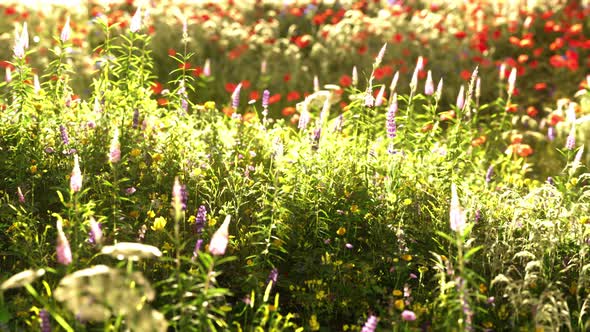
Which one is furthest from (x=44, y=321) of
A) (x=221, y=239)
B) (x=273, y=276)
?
(x=273, y=276)

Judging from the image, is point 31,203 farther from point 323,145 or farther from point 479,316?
point 479,316

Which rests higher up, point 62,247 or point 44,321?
point 62,247

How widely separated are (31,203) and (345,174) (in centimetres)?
176

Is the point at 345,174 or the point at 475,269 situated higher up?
the point at 345,174

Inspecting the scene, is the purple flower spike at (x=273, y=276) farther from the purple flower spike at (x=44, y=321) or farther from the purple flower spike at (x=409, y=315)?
the purple flower spike at (x=44, y=321)

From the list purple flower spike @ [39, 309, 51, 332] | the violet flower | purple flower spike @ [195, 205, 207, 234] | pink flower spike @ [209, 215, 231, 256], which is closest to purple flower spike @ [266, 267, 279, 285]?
purple flower spike @ [195, 205, 207, 234]

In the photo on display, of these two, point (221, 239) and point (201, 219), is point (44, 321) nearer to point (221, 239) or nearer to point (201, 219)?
point (221, 239)

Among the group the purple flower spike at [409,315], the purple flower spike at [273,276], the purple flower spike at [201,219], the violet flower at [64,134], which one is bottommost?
the purple flower spike at [409,315]

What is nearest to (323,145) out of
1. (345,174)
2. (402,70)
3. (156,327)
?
(345,174)

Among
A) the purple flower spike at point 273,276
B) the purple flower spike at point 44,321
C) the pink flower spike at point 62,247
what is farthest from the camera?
the purple flower spike at point 273,276

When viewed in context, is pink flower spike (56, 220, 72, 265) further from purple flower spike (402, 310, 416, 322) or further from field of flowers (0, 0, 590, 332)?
purple flower spike (402, 310, 416, 322)

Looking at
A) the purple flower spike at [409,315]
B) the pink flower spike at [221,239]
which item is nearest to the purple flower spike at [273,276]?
the purple flower spike at [409,315]

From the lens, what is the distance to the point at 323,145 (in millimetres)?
4297

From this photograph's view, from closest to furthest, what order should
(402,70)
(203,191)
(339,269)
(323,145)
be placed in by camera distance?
(339,269), (203,191), (323,145), (402,70)
